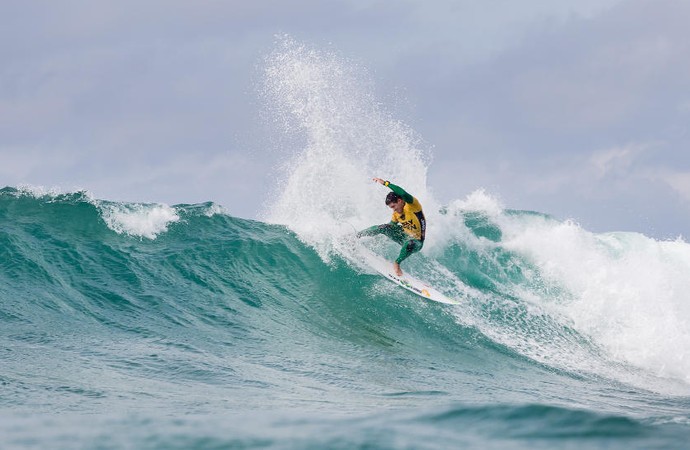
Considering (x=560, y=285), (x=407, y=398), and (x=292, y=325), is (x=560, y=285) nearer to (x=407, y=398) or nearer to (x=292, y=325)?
(x=292, y=325)

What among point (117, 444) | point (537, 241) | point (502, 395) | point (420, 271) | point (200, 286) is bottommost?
point (117, 444)

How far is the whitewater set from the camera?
179 inches

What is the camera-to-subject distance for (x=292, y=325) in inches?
424

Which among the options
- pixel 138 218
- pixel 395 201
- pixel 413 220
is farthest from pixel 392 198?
pixel 138 218

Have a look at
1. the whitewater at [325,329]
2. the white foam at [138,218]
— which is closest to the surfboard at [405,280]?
the whitewater at [325,329]

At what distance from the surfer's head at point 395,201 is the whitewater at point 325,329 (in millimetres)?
1568

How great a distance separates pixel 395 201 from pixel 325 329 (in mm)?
2424

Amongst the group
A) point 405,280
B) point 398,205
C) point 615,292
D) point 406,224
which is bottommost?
point 405,280

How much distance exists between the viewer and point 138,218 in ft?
47.2

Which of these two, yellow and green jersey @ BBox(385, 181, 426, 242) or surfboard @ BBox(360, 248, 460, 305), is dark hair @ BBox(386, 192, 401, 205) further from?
surfboard @ BBox(360, 248, 460, 305)

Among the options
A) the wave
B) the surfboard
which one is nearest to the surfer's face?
the surfboard

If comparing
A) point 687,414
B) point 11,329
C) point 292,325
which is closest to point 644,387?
point 687,414

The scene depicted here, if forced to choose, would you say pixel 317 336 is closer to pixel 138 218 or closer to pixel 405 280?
pixel 405 280

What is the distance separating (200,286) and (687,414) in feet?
27.1
